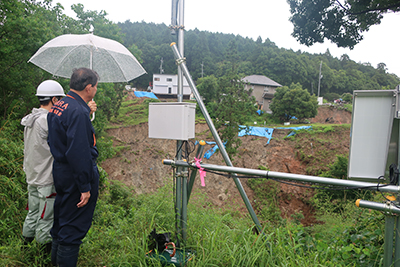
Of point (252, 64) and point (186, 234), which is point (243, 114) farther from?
point (252, 64)

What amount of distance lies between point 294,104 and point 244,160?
10.9 metres

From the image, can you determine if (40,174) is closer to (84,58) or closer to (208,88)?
(84,58)

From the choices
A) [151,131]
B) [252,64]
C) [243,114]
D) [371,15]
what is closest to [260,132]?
[243,114]

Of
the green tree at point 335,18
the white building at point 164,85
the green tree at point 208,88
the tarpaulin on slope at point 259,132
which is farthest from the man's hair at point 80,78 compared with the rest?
the white building at point 164,85

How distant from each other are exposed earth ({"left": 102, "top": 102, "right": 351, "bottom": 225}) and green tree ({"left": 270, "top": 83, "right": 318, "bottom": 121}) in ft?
17.1

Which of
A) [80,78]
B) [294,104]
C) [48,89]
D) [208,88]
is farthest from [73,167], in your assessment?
[294,104]

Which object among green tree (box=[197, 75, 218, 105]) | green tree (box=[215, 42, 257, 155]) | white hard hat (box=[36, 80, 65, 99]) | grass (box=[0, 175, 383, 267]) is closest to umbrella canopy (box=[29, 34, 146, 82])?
white hard hat (box=[36, 80, 65, 99])

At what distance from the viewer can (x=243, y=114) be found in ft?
49.5

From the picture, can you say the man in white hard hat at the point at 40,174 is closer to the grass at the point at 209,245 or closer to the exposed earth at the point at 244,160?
the grass at the point at 209,245

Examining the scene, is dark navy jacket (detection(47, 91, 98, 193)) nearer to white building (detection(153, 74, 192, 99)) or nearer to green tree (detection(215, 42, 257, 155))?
green tree (detection(215, 42, 257, 155))

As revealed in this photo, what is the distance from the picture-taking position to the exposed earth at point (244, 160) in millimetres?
12953

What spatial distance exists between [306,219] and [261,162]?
5.94m

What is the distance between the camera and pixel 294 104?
24.5 m

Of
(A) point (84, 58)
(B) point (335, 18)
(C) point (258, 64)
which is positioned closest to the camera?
(A) point (84, 58)
